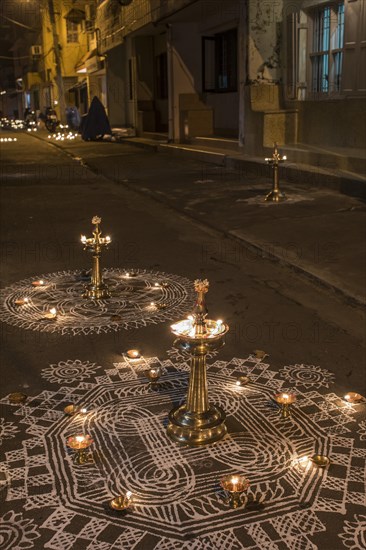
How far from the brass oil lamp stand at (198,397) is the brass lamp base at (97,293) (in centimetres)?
271

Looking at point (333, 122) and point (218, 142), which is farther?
point (218, 142)

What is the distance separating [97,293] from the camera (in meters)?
6.11

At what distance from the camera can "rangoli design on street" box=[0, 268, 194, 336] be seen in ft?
17.9

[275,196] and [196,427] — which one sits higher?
[275,196]

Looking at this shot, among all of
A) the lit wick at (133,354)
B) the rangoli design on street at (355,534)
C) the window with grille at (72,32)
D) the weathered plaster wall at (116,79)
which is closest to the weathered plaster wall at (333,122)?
the lit wick at (133,354)

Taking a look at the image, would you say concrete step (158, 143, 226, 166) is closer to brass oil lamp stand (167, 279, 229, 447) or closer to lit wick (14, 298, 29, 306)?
lit wick (14, 298, 29, 306)

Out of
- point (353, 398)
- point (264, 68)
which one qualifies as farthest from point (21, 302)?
point (264, 68)

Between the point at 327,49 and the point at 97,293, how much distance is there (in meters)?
11.4

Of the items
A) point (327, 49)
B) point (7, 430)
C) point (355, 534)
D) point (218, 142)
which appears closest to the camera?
point (355, 534)

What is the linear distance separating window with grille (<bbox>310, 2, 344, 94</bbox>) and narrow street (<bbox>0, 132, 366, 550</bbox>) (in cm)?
322

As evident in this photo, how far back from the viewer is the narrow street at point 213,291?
3.47m

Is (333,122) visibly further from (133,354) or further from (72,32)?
(72,32)

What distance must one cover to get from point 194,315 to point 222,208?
25.2 feet

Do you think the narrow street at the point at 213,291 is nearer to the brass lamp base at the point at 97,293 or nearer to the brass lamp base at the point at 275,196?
the brass lamp base at the point at 275,196
